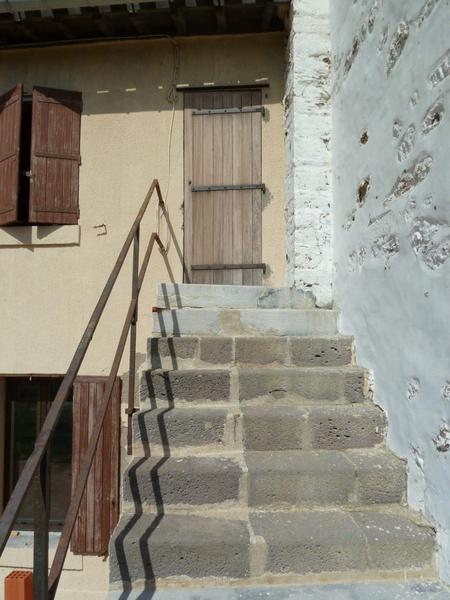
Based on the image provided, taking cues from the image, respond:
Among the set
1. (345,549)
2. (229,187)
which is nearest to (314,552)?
(345,549)

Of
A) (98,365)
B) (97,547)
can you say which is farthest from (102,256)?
(97,547)

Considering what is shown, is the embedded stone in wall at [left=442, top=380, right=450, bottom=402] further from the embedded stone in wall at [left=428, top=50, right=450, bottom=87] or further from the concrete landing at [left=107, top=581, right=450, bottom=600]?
the embedded stone in wall at [left=428, top=50, right=450, bottom=87]

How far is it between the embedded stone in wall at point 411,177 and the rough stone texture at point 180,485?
4.63ft

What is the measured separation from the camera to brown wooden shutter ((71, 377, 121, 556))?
3545mm

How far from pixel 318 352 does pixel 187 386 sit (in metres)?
0.77

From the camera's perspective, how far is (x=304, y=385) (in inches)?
92.5

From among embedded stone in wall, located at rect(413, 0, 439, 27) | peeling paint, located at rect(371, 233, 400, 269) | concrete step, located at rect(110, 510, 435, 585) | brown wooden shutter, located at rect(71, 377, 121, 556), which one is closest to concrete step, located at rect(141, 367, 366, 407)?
peeling paint, located at rect(371, 233, 400, 269)

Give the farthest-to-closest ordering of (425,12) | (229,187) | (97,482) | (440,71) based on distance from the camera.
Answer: (229,187), (97,482), (425,12), (440,71)

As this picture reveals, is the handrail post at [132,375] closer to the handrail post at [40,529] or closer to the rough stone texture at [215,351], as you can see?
the rough stone texture at [215,351]

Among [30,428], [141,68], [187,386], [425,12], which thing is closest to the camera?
[425,12]

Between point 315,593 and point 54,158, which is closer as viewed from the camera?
point 315,593

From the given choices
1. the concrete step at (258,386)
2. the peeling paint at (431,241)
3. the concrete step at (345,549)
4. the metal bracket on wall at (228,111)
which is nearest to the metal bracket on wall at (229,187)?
the metal bracket on wall at (228,111)

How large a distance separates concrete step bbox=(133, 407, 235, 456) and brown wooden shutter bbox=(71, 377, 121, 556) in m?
1.64

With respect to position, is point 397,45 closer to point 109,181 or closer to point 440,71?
point 440,71
